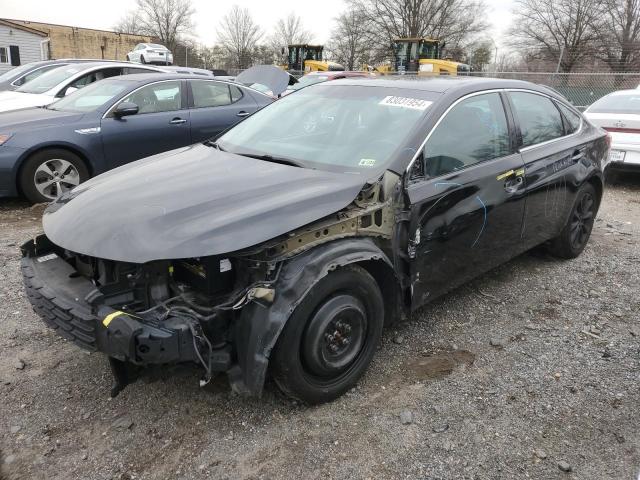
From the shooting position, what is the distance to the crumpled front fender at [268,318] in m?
2.33

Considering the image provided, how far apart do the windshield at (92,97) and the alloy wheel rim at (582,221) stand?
5517 millimetres

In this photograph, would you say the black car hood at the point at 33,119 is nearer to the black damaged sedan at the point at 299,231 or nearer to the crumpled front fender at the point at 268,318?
the black damaged sedan at the point at 299,231

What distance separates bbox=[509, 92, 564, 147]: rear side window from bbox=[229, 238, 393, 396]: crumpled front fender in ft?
7.41

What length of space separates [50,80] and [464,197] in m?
8.52

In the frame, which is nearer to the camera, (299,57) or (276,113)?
(276,113)

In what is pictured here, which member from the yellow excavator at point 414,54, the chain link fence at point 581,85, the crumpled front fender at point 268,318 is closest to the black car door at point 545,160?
the crumpled front fender at point 268,318

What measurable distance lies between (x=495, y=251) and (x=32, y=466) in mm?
3125

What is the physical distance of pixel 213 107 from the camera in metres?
7.10

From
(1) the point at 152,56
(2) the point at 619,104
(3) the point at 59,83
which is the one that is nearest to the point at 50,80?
(3) the point at 59,83

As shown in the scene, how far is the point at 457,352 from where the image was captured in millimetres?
3346

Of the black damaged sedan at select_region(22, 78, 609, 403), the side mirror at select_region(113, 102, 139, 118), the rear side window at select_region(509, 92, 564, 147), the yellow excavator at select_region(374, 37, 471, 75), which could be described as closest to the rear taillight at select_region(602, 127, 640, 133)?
the rear side window at select_region(509, 92, 564, 147)

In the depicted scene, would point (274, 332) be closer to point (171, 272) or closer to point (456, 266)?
point (171, 272)

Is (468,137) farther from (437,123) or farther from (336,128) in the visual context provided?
(336,128)


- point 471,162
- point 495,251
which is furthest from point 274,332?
point 495,251
